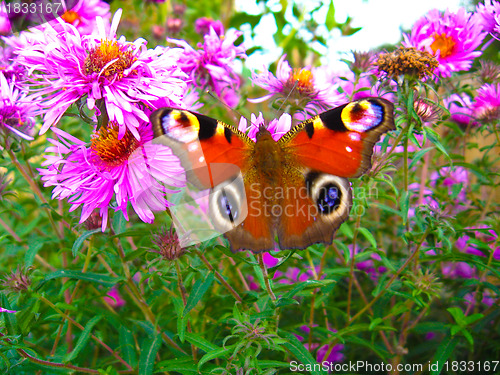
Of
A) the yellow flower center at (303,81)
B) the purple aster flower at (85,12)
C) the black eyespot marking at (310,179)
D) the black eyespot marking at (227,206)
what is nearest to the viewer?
the black eyespot marking at (227,206)

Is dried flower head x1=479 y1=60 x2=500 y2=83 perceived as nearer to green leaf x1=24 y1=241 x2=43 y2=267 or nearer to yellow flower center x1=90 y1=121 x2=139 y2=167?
yellow flower center x1=90 y1=121 x2=139 y2=167

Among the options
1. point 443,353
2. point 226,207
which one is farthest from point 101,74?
point 443,353

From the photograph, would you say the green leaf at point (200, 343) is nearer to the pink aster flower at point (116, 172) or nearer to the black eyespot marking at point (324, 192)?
the pink aster flower at point (116, 172)

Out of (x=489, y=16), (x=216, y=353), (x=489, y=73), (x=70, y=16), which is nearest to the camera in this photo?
(x=216, y=353)

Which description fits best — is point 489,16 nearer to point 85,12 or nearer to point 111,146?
point 111,146

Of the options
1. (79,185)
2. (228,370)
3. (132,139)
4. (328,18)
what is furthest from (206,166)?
(328,18)

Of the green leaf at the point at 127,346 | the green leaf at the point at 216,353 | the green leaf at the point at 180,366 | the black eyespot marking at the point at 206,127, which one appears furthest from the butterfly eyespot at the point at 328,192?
the green leaf at the point at 127,346
